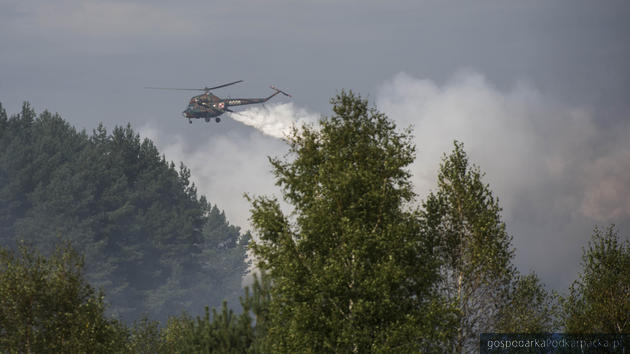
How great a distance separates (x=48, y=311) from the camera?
38438 millimetres

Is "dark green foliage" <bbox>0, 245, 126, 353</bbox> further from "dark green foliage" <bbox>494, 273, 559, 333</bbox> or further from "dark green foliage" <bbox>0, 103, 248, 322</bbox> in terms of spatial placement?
"dark green foliage" <bbox>0, 103, 248, 322</bbox>

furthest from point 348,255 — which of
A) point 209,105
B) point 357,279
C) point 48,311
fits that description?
point 209,105

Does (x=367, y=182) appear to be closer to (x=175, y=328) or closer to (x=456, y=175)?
(x=456, y=175)

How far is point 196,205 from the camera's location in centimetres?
14925

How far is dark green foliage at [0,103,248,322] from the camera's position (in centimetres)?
12331

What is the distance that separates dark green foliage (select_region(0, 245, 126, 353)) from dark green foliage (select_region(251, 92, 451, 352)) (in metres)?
7.73

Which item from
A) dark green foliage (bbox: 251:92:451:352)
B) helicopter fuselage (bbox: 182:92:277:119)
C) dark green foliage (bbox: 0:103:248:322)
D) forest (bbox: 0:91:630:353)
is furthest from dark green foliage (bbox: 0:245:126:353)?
helicopter fuselage (bbox: 182:92:277:119)

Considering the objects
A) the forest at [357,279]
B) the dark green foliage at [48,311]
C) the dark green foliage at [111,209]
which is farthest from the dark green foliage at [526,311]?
the dark green foliage at [111,209]

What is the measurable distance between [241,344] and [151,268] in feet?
332

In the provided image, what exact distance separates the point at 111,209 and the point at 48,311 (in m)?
95.2

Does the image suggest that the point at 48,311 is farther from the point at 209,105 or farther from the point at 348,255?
the point at 209,105

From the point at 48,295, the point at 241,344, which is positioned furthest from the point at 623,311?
the point at 48,295

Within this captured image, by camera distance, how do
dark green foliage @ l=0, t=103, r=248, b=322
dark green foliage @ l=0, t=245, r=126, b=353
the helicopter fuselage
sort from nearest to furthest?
dark green foliage @ l=0, t=245, r=126, b=353 < dark green foliage @ l=0, t=103, r=248, b=322 < the helicopter fuselage

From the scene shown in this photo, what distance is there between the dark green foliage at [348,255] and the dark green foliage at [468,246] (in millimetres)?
1969
